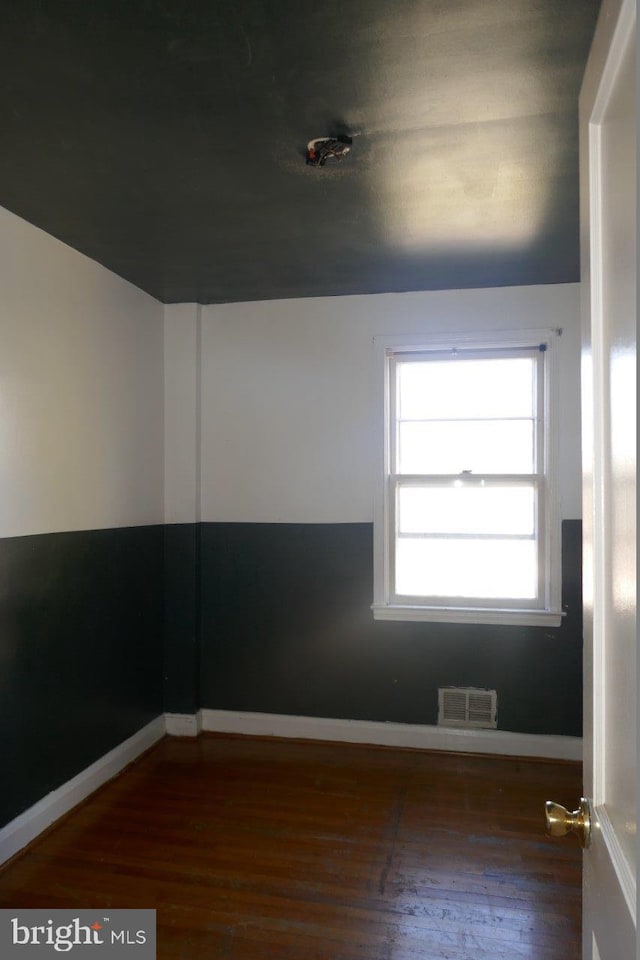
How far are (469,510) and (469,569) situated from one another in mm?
338

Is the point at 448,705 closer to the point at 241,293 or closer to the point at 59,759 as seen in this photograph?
the point at 59,759

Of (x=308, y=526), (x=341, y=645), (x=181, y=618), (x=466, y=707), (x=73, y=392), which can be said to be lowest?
(x=466, y=707)

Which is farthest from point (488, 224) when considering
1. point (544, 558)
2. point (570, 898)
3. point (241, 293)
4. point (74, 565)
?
point (570, 898)

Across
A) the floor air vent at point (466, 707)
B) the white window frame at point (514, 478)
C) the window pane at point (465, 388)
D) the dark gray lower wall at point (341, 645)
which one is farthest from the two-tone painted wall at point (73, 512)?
the floor air vent at point (466, 707)

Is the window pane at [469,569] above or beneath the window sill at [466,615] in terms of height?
above

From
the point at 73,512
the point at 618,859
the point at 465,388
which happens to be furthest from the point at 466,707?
the point at 618,859

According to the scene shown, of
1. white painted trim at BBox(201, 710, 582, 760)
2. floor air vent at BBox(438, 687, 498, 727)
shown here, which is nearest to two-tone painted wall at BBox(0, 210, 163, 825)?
white painted trim at BBox(201, 710, 582, 760)

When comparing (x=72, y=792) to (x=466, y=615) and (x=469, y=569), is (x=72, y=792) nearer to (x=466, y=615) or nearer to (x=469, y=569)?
(x=466, y=615)

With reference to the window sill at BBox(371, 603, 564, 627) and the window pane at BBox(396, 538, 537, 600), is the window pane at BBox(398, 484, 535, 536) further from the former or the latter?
the window sill at BBox(371, 603, 564, 627)

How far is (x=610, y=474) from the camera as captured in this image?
97 cm

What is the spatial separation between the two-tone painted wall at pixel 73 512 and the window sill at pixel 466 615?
1.41 metres

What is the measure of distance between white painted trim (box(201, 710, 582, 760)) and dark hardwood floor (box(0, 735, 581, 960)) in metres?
0.09

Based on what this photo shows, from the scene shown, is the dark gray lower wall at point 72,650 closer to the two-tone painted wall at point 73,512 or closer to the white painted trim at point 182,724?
the two-tone painted wall at point 73,512

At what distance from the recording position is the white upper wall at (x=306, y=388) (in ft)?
12.8
